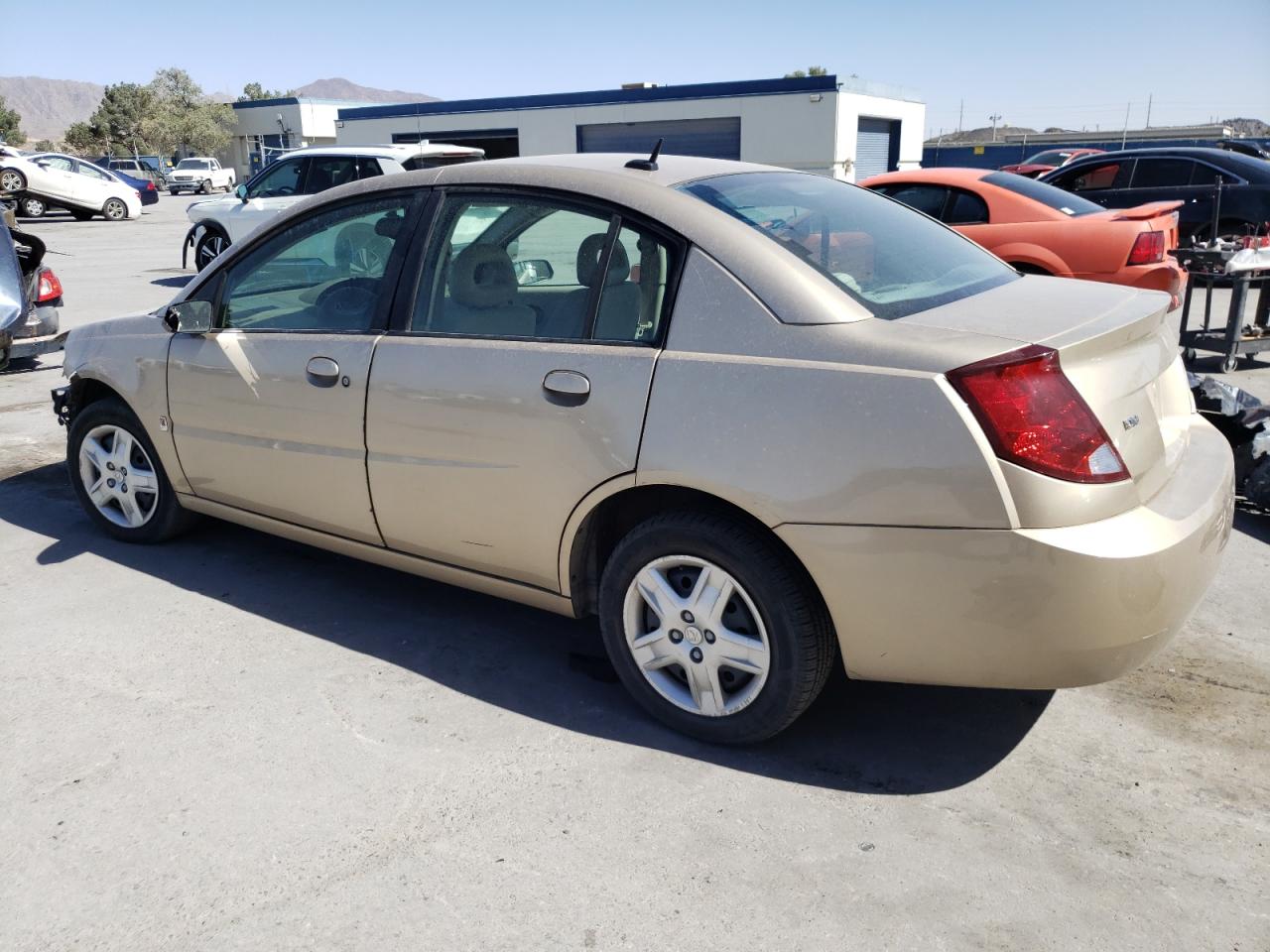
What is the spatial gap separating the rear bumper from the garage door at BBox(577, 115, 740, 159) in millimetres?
33262

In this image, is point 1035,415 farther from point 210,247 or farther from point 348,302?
point 210,247

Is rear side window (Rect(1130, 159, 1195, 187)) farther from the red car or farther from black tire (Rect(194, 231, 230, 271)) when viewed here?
black tire (Rect(194, 231, 230, 271))

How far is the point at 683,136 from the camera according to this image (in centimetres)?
3572

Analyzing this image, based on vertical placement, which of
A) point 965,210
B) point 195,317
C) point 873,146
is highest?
point 873,146

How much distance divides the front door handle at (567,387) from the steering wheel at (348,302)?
911 mm

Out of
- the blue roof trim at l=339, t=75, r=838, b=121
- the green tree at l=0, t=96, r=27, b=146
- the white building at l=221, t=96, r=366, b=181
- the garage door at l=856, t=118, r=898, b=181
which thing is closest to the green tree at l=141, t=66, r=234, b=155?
the white building at l=221, t=96, r=366, b=181

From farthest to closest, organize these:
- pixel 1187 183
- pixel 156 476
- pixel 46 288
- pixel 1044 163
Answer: pixel 1044 163
pixel 1187 183
pixel 46 288
pixel 156 476

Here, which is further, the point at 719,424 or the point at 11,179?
the point at 11,179

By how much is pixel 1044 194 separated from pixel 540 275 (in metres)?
6.68

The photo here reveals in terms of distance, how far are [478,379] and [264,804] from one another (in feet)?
4.61

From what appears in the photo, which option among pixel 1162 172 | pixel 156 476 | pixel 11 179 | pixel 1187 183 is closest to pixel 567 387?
pixel 156 476

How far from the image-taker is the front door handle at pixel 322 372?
372 centimetres

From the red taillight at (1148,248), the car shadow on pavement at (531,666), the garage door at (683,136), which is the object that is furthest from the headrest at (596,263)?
the garage door at (683,136)

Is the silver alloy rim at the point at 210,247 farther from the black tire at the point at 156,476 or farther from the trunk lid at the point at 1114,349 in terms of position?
the trunk lid at the point at 1114,349
